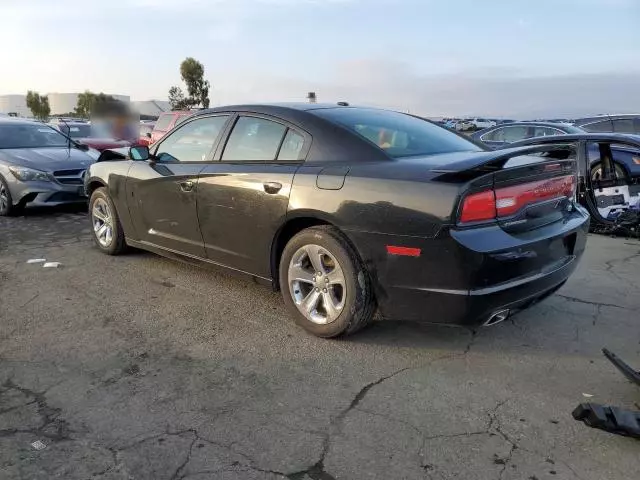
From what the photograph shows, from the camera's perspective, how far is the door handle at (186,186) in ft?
14.7

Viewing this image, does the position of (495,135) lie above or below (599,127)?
below

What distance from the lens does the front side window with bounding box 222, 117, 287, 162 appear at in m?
4.08

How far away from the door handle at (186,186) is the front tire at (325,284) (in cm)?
114

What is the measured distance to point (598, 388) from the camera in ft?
10.1

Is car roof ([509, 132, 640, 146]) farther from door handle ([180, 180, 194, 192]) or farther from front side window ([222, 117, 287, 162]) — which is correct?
Result: door handle ([180, 180, 194, 192])

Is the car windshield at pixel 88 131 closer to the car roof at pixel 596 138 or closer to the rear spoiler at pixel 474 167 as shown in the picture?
the car roof at pixel 596 138

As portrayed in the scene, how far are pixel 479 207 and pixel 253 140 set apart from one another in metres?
1.91

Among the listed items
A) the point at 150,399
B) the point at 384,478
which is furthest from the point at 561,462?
the point at 150,399

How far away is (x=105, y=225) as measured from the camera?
6023 millimetres

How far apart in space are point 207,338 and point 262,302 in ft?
2.59

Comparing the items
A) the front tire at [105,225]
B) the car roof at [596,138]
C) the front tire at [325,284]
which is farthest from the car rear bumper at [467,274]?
the car roof at [596,138]

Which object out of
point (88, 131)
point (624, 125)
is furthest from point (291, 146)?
point (88, 131)

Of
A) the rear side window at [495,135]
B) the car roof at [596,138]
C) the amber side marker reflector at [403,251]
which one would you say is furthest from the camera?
the rear side window at [495,135]

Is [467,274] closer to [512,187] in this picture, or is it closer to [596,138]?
[512,187]
